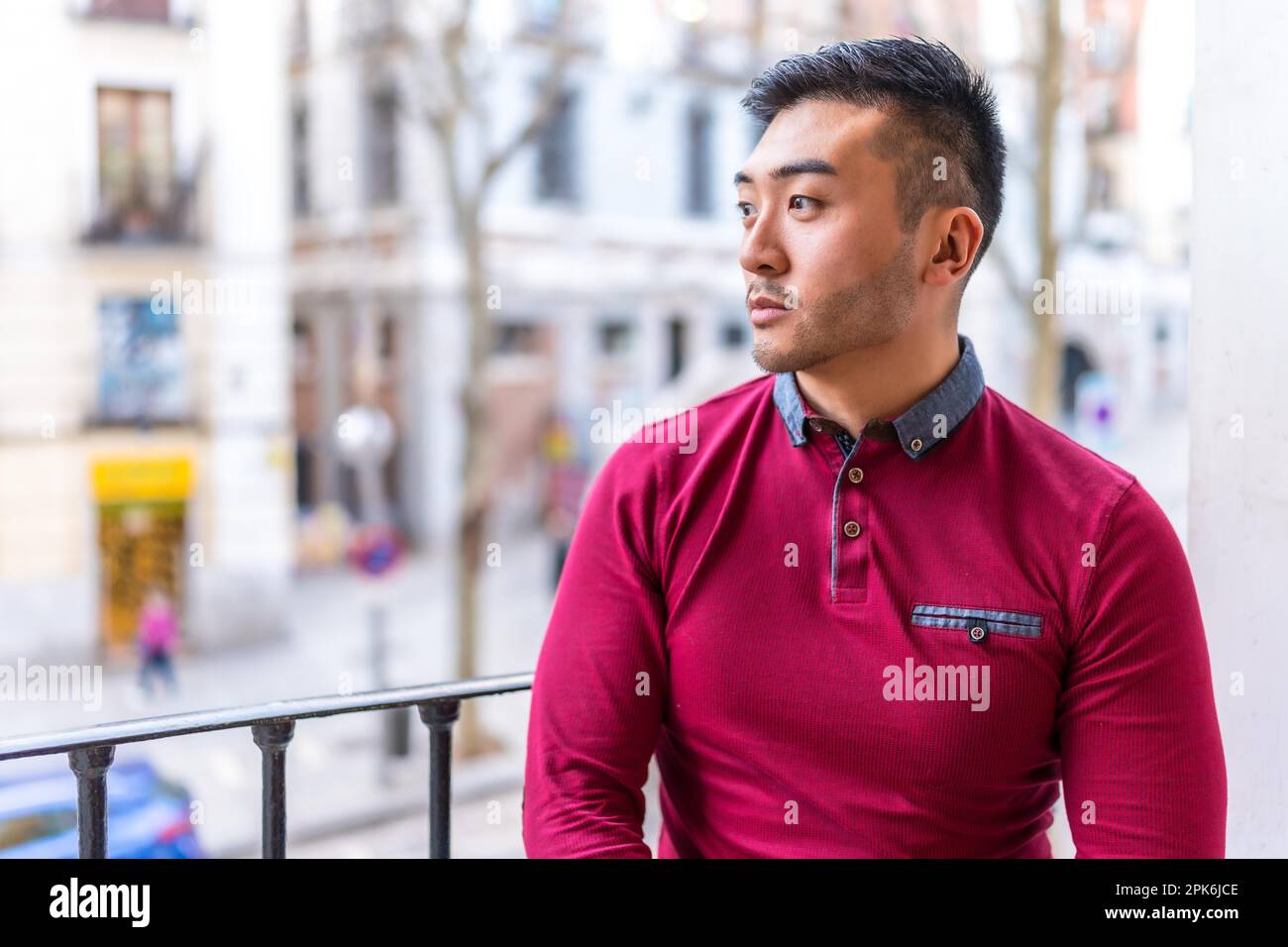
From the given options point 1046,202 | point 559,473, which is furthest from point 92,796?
point 559,473

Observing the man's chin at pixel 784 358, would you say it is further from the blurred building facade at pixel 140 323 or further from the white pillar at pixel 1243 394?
the blurred building facade at pixel 140 323

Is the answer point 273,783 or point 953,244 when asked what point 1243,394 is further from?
point 273,783

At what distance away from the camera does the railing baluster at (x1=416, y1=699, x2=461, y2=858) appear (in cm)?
200

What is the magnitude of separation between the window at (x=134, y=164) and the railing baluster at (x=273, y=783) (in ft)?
39.7

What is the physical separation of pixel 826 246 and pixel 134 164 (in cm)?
1292

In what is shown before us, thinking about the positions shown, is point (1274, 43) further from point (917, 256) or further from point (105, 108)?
point (105, 108)

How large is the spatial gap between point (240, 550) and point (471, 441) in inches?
189

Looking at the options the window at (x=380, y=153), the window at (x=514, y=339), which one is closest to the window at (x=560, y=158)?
the window at (x=514, y=339)

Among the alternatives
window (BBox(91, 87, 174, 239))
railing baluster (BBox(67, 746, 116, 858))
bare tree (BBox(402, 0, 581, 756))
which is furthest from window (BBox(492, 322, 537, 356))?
railing baluster (BBox(67, 746, 116, 858))

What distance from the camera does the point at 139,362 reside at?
13102 millimetres

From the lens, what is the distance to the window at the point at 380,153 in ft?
57.5

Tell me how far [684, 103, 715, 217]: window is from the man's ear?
18.2m
